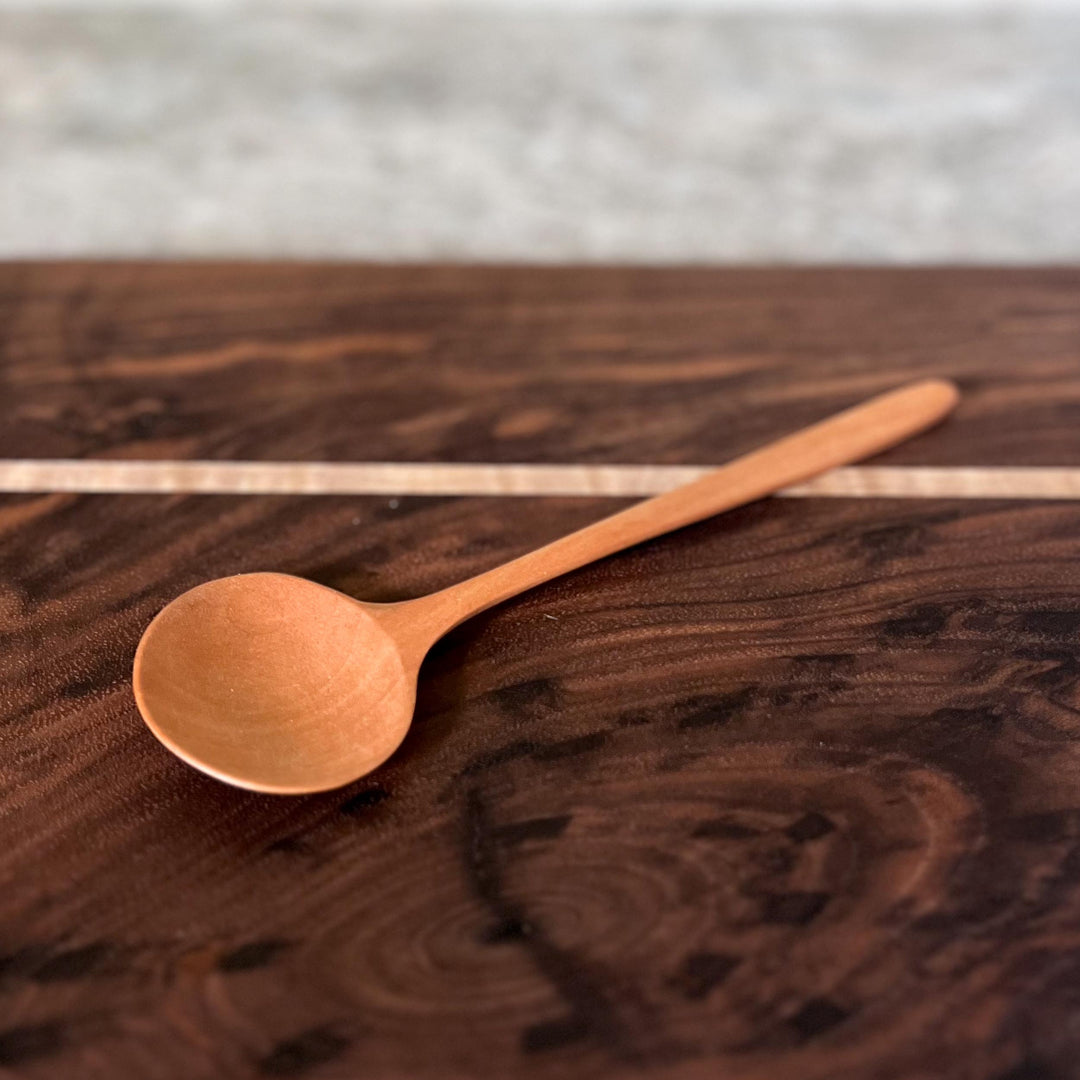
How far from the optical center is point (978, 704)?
0.50m

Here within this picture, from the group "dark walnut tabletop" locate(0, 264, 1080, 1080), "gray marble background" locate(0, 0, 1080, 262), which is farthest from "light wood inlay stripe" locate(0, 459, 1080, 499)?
"gray marble background" locate(0, 0, 1080, 262)

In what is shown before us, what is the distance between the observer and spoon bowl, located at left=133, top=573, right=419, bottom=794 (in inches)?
18.3

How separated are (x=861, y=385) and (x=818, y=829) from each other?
299 millimetres

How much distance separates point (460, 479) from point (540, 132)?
527mm

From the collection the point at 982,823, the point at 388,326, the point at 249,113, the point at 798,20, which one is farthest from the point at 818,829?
the point at 798,20

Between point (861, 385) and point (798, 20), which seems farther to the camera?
point (798, 20)

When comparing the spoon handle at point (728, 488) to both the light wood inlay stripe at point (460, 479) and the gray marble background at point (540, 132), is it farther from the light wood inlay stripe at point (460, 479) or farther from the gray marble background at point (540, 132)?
the gray marble background at point (540, 132)

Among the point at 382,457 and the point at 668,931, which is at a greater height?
the point at 382,457

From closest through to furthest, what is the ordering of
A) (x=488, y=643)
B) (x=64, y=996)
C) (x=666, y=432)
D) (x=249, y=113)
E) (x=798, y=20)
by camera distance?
(x=64, y=996) → (x=488, y=643) → (x=666, y=432) → (x=249, y=113) → (x=798, y=20)

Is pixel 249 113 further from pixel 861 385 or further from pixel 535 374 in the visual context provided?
pixel 861 385

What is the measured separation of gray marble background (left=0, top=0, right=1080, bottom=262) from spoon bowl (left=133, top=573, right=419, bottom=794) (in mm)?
463

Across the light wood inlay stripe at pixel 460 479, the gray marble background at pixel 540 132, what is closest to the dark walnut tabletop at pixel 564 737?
the light wood inlay stripe at pixel 460 479

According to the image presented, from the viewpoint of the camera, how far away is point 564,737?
49 cm

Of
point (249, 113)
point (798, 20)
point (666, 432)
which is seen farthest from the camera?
point (798, 20)
